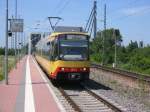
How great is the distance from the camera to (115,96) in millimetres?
21125

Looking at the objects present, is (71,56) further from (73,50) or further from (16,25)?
(16,25)

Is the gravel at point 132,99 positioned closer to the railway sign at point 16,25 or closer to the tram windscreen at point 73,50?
the tram windscreen at point 73,50

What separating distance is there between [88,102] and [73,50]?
5457mm

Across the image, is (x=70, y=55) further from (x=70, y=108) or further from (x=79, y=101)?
(x=70, y=108)

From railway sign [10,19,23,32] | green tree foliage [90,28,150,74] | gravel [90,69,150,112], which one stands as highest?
railway sign [10,19,23,32]

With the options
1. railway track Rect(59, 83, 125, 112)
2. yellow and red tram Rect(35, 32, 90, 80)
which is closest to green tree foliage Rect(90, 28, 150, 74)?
yellow and red tram Rect(35, 32, 90, 80)

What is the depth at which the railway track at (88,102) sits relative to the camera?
16575mm

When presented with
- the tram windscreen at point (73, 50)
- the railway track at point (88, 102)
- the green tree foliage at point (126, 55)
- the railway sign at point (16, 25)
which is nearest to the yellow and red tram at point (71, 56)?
the tram windscreen at point (73, 50)

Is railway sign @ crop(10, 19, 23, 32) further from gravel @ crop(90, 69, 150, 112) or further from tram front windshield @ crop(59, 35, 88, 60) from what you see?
gravel @ crop(90, 69, 150, 112)

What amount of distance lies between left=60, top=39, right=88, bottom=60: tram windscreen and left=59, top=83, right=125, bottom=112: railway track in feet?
5.70

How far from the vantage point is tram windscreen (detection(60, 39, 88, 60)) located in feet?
78.4

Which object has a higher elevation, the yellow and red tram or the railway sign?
A: the railway sign

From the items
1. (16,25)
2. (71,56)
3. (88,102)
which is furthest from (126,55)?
(88,102)

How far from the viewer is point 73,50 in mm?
23891
